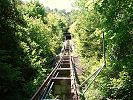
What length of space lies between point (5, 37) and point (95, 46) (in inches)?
396

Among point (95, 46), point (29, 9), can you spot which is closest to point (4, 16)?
point (95, 46)

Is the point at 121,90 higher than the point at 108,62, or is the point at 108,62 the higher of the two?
the point at 108,62

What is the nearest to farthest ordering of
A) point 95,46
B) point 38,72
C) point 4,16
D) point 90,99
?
point 4,16 < point 90,99 < point 38,72 < point 95,46

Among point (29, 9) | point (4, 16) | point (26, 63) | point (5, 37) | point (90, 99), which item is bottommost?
point (90, 99)

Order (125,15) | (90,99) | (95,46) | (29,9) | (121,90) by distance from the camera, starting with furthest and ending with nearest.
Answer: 1. (29,9)
2. (95,46)
3. (90,99)
4. (121,90)
5. (125,15)

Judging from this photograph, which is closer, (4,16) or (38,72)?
(4,16)

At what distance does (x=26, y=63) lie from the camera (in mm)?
15406

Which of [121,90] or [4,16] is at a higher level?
[4,16]

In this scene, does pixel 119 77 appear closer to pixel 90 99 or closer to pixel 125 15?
pixel 90 99

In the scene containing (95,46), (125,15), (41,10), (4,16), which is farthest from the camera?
(41,10)

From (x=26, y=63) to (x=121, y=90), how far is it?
17.7ft

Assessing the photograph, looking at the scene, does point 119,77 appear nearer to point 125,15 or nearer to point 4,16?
point 125,15

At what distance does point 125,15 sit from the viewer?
34.2 ft

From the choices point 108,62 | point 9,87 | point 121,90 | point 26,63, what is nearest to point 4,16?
point 26,63
